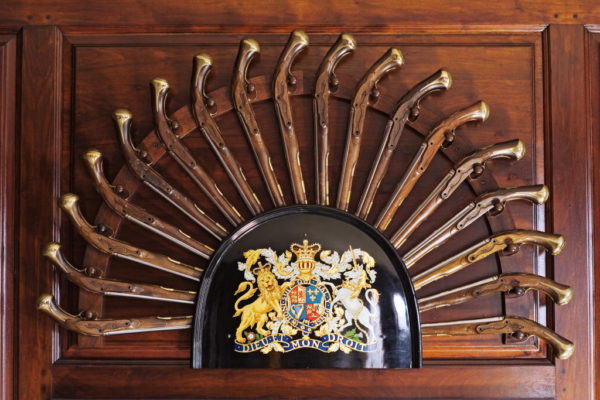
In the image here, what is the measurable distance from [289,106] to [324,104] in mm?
74

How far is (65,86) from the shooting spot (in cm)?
167

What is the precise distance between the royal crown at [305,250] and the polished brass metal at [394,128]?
0.38 feet

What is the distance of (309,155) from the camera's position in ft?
5.36

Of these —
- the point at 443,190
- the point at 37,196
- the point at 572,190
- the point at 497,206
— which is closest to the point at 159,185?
the point at 37,196

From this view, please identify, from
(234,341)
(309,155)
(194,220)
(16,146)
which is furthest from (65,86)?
(234,341)

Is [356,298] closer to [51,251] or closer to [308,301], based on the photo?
[308,301]

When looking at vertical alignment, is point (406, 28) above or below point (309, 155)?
above

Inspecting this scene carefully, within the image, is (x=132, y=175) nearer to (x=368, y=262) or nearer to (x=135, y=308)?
(x=135, y=308)

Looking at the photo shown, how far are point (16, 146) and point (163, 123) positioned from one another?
0.35 metres

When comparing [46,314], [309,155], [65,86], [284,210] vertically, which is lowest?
[46,314]

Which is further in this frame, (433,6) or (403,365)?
(433,6)

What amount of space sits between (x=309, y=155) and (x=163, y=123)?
317 millimetres

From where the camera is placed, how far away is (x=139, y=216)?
156 cm

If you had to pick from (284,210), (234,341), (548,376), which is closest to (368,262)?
(284,210)
